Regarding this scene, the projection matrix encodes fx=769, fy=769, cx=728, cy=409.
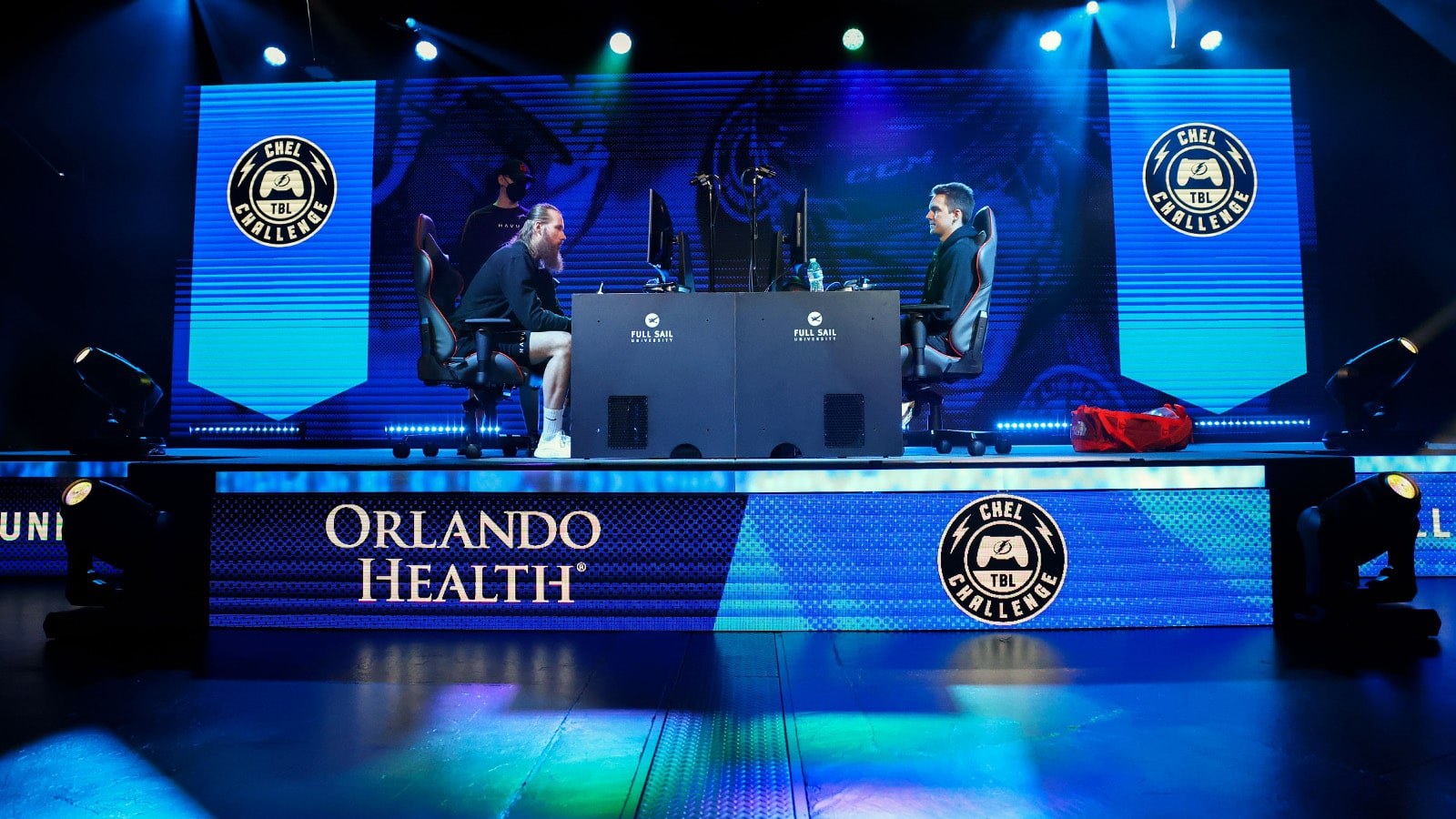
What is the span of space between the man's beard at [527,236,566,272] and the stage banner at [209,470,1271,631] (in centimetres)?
239

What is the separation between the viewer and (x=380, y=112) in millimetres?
5848

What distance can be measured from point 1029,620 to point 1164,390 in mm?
4105

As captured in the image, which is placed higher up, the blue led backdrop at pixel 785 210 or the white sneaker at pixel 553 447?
the blue led backdrop at pixel 785 210

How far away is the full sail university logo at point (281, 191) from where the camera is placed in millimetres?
5809

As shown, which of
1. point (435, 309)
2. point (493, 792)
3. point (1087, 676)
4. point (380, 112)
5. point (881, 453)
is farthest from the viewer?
point (380, 112)

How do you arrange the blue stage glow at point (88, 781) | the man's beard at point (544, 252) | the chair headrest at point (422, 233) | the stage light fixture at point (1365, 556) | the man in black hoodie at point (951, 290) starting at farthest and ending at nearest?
the man's beard at point (544, 252) → the chair headrest at point (422, 233) → the man in black hoodie at point (951, 290) → the stage light fixture at point (1365, 556) → the blue stage glow at point (88, 781)

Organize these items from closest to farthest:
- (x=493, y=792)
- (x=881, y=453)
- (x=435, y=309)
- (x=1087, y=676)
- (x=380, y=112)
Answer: (x=493, y=792) → (x=1087, y=676) → (x=881, y=453) → (x=435, y=309) → (x=380, y=112)

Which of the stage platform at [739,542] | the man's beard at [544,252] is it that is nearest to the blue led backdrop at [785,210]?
the man's beard at [544,252]

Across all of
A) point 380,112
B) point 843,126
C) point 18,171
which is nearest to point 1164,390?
point 843,126

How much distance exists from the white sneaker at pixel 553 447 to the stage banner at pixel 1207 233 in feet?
13.9

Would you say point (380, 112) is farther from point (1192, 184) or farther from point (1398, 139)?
point (1398, 139)

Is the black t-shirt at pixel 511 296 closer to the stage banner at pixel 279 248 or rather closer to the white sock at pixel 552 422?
the white sock at pixel 552 422

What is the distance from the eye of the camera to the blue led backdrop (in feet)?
18.4

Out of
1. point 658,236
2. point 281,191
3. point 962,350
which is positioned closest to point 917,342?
point 962,350
